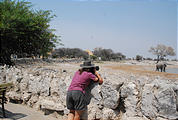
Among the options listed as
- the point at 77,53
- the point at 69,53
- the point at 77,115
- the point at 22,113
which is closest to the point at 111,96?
the point at 77,115

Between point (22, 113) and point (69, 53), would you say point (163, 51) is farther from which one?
point (22, 113)

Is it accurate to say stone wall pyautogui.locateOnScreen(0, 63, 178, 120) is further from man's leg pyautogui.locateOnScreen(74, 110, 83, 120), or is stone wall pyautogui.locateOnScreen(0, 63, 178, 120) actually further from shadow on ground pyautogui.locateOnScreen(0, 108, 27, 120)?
shadow on ground pyautogui.locateOnScreen(0, 108, 27, 120)

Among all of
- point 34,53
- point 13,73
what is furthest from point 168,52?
point 13,73

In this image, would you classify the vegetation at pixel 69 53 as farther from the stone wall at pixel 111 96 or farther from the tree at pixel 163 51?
the stone wall at pixel 111 96

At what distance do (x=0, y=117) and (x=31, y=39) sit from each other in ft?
33.1

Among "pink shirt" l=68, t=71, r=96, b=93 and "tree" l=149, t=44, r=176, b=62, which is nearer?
"pink shirt" l=68, t=71, r=96, b=93

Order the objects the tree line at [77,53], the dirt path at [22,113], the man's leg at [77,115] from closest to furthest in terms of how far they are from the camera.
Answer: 1. the man's leg at [77,115]
2. the dirt path at [22,113]
3. the tree line at [77,53]

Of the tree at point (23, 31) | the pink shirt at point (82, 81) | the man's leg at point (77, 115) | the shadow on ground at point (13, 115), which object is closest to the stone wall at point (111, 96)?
the man's leg at point (77, 115)

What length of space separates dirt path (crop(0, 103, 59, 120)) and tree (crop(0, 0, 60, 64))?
708 cm

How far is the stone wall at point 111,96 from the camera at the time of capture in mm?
3954

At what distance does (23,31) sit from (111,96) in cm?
1080

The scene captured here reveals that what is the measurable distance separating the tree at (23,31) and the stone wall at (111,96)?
643 cm

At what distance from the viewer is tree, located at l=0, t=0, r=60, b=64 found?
39.7ft

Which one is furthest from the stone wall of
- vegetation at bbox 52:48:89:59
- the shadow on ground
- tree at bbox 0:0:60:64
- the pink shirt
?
vegetation at bbox 52:48:89:59
